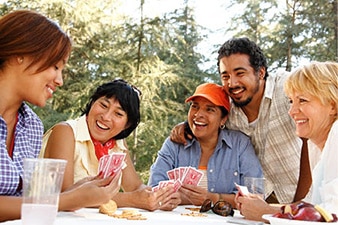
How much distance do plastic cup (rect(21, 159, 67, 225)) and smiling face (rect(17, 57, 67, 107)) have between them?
28.8 inches

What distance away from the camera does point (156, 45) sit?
8.99 metres

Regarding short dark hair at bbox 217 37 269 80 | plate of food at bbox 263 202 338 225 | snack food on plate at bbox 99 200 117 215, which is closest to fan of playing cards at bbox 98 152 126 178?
snack food on plate at bbox 99 200 117 215

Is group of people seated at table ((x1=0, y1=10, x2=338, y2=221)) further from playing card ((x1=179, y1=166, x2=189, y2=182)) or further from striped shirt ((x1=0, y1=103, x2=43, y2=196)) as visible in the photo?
playing card ((x1=179, y1=166, x2=189, y2=182))

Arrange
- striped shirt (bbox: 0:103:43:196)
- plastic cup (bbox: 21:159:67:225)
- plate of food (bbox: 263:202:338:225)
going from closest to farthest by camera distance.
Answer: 1. plastic cup (bbox: 21:159:67:225)
2. plate of food (bbox: 263:202:338:225)
3. striped shirt (bbox: 0:103:43:196)

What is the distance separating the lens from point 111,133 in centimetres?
271

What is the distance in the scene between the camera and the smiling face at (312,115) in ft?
7.00

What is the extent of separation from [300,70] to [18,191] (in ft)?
4.54

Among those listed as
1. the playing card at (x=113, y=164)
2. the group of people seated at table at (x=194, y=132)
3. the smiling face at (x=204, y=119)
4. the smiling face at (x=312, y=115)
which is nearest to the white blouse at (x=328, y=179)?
the group of people seated at table at (x=194, y=132)

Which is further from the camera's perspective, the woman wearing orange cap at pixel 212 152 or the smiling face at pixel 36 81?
the woman wearing orange cap at pixel 212 152

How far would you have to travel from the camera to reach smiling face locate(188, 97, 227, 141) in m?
3.03

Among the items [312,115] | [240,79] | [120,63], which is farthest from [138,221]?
[120,63]

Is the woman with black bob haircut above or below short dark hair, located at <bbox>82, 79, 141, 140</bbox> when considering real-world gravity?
below

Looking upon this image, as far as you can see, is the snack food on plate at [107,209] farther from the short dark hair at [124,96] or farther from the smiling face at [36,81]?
the short dark hair at [124,96]

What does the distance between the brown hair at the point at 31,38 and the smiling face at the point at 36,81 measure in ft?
0.08
